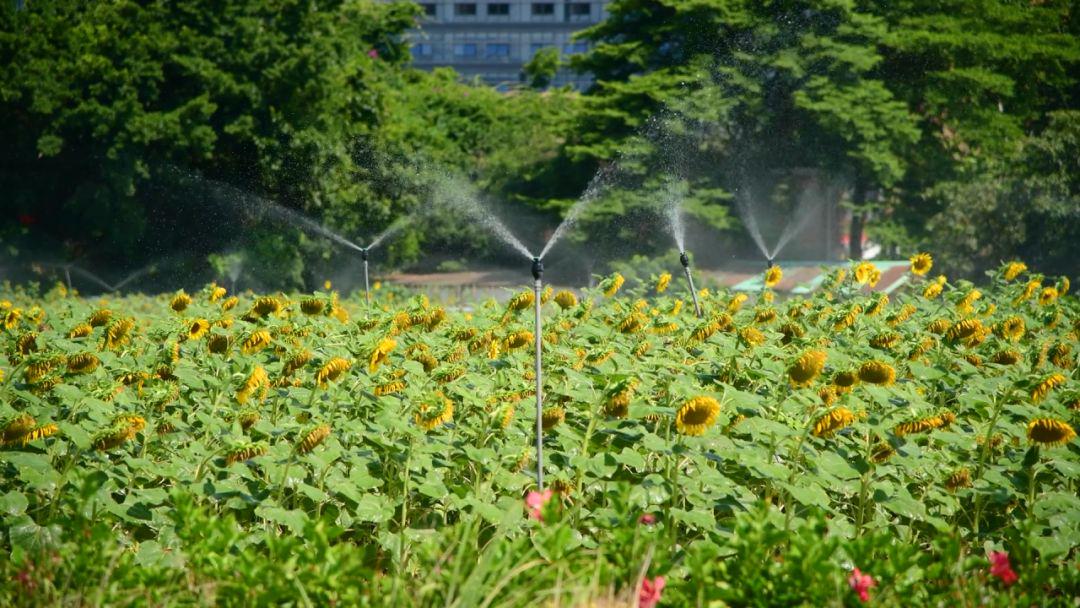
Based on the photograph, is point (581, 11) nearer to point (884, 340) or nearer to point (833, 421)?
point (884, 340)

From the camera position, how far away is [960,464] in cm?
372

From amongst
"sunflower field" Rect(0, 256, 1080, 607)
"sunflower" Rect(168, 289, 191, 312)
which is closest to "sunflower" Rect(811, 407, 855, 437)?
"sunflower field" Rect(0, 256, 1080, 607)

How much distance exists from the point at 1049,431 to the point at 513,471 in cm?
149

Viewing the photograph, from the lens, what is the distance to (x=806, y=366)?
3.66 m

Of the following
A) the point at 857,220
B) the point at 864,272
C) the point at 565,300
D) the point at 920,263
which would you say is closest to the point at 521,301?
the point at 565,300

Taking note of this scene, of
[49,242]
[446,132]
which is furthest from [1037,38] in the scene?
[49,242]

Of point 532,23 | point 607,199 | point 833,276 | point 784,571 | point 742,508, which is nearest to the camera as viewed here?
point 784,571

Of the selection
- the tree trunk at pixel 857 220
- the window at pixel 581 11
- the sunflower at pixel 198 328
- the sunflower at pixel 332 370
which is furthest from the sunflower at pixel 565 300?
the window at pixel 581 11

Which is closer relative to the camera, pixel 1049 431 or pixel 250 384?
pixel 1049 431

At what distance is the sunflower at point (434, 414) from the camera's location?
343 centimetres

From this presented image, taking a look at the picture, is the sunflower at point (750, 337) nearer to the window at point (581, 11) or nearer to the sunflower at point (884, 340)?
the sunflower at point (884, 340)

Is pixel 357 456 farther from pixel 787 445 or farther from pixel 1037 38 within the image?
pixel 1037 38

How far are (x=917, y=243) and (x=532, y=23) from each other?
51.0 meters

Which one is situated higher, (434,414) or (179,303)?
(434,414)
